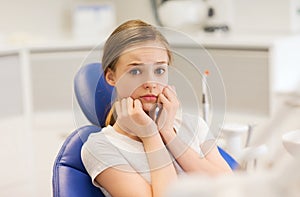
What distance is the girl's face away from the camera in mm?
1316

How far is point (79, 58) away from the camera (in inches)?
142

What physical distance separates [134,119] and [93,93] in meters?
0.36

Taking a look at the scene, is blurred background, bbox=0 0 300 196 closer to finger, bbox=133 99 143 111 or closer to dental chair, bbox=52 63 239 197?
dental chair, bbox=52 63 239 197

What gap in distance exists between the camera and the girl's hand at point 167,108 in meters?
1.34

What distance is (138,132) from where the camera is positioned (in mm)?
1371

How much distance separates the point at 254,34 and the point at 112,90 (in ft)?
6.89

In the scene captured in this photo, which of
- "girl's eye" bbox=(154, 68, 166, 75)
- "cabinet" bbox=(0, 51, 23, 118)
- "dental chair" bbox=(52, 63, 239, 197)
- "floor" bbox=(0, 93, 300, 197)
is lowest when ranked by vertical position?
"floor" bbox=(0, 93, 300, 197)

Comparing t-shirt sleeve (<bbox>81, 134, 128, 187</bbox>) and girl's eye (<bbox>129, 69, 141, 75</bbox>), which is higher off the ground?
girl's eye (<bbox>129, 69, 141, 75</bbox>)

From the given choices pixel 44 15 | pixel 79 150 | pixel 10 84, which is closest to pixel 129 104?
pixel 79 150

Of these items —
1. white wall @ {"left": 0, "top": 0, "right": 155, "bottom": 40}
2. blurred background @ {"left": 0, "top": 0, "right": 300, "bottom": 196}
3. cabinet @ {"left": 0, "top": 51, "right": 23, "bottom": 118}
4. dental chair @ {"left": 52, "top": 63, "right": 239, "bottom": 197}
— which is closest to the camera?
dental chair @ {"left": 52, "top": 63, "right": 239, "bottom": 197}

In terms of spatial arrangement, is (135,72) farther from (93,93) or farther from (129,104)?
(93,93)

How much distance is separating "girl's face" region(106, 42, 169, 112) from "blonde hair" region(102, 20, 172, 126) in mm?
14

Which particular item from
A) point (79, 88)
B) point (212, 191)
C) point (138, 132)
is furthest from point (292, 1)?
point (212, 191)

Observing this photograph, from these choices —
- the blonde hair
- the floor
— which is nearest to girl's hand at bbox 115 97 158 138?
the blonde hair
